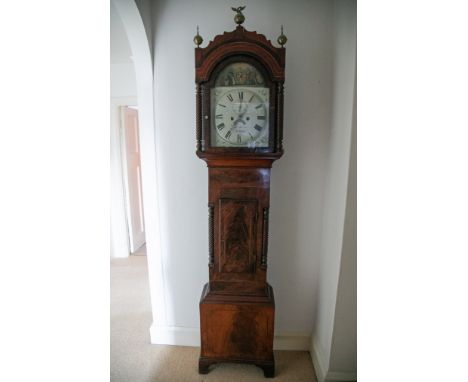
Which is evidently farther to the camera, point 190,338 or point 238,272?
point 190,338

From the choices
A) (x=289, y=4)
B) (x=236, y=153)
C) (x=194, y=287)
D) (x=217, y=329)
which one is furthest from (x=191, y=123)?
(x=217, y=329)

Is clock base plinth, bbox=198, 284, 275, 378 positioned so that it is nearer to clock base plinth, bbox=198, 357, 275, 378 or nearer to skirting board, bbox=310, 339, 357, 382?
clock base plinth, bbox=198, 357, 275, 378

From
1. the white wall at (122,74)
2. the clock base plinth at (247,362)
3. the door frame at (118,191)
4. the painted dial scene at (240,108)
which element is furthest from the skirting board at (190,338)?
the white wall at (122,74)

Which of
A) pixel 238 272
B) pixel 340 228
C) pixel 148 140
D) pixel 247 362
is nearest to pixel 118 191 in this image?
pixel 148 140

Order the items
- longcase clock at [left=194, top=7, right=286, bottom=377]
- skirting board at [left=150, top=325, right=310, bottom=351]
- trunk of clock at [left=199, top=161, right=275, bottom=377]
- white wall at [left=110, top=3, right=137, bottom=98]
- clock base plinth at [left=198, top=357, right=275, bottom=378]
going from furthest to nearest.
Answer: white wall at [left=110, top=3, right=137, bottom=98], skirting board at [left=150, top=325, right=310, bottom=351], clock base plinth at [left=198, top=357, right=275, bottom=378], trunk of clock at [left=199, top=161, right=275, bottom=377], longcase clock at [left=194, top=7, right=286, bottom=377]

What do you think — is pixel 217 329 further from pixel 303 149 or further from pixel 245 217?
pixel 303 149

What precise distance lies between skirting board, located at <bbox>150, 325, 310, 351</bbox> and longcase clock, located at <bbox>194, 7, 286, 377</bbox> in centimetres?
25

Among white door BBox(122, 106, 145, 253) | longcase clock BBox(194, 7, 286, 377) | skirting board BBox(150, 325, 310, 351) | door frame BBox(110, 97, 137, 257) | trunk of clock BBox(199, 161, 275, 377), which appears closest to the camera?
longcase clock BBox(194, 7, 286, 377)

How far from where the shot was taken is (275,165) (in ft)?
5.12

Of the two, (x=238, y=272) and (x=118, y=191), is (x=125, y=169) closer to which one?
(x=118, y=191)

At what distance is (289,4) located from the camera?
1.42 metres

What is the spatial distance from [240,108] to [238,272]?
873mm

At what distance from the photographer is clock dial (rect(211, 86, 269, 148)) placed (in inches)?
50.4

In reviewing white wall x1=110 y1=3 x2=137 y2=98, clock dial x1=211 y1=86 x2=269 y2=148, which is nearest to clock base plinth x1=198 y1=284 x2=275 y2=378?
clock dial x1=211 y1=86 x2=269 y2=148
